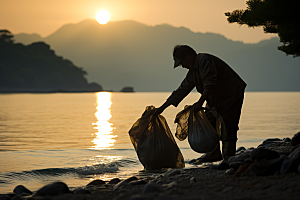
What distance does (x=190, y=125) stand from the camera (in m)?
5.09

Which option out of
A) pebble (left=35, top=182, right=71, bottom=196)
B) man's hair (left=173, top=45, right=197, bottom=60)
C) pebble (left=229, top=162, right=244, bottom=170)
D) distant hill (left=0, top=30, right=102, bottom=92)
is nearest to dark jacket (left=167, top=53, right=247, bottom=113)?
man's hair (left=173, top=45, right=197, bottom=60)

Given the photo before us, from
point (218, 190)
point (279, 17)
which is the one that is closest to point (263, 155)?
point (218, 190)

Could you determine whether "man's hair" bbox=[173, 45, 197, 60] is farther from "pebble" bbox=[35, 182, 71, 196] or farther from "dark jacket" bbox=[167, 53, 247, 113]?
"pebble" bbox=[35, 182, 71, 196]

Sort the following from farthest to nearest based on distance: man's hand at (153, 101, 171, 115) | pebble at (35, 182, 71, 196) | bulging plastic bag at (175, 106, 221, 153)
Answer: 1. man's hand at (153, 101, 171, 115)
2. bulging plastic bag at (175, 106, 221, 153)
3. pebble at (35, 182, 71, 196)

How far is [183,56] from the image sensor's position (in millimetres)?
4969

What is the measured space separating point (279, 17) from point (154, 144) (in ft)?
17.0

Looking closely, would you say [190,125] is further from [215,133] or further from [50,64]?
[50,64]

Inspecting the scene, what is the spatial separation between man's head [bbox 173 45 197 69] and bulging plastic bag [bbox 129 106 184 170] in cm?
92

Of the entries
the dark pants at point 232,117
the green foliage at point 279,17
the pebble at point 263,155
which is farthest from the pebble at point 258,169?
the green foliage at point 279,17

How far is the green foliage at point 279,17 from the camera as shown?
8156mm

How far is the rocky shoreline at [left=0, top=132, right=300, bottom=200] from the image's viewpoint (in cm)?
293

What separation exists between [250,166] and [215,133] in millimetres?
1083

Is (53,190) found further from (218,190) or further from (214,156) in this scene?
(214,156)

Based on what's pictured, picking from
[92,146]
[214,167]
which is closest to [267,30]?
[92,146]
